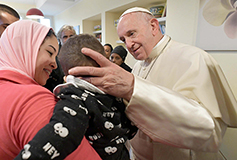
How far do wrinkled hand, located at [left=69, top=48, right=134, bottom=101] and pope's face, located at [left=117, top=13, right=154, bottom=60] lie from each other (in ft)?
2.07

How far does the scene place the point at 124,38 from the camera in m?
1.28

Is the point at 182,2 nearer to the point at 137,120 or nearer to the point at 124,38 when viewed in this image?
the point at 124,38

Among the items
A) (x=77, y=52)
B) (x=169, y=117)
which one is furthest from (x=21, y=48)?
(x=169, y=117)

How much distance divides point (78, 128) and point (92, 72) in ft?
0.80

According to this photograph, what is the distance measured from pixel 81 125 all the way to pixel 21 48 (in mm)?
718

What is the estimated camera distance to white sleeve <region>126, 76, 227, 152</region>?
2.23ft

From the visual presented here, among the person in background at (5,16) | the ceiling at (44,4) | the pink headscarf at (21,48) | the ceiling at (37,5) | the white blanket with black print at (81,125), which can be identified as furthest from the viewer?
the ceiling at (37,5)

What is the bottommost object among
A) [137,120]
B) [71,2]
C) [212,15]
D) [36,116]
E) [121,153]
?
[121,153]

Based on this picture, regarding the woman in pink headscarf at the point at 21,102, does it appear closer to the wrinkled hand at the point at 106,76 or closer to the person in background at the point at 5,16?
the wrinkled hand at the point at 106,76

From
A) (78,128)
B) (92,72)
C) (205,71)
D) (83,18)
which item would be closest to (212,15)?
(205,71)

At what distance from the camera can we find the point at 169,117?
2.24 feet

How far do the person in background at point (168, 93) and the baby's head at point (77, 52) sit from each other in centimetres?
6

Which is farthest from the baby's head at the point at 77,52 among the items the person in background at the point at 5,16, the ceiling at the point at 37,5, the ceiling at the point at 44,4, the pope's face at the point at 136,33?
the ceiling at the point at 37,5

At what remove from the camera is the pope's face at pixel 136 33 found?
3.99ft
